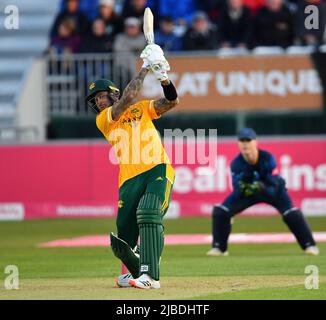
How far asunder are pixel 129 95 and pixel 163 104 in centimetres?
39

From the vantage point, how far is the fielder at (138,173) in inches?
413

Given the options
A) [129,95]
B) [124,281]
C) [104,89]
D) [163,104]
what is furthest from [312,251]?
[129,95]

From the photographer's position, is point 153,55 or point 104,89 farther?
point 104,89

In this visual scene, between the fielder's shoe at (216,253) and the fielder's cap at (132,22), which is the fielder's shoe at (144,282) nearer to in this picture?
the fielder's shoe at (216,253)

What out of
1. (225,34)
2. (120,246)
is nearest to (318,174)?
(225,34)

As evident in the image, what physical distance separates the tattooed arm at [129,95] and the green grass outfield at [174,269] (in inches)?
68.6

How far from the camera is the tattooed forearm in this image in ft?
34.9

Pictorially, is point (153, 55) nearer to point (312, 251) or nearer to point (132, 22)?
point (312, 251)

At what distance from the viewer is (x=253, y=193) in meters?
15.0

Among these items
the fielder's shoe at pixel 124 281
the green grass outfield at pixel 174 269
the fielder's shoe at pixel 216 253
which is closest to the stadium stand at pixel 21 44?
the green grass outfield at pixel 174 269

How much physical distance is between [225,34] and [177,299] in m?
13.8
